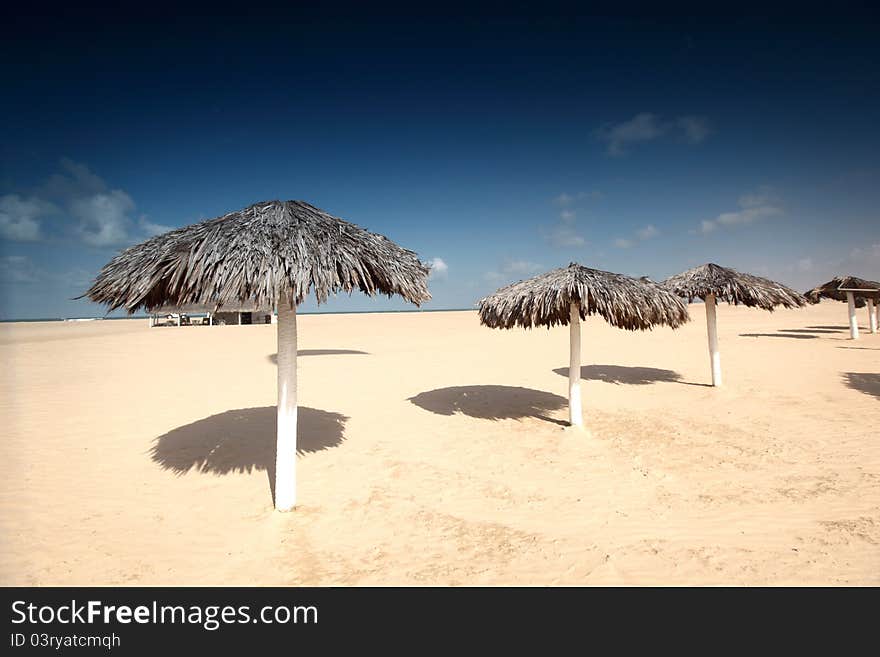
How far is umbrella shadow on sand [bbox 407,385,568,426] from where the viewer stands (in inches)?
345

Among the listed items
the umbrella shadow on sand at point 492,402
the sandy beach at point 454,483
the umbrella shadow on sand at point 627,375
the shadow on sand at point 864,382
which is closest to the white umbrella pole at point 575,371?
the umbrella shadow on sand at point 492,402

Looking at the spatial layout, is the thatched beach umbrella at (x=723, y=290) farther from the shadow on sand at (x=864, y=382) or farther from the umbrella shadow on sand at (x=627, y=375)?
the shadow on sand at (x=864, y=382)

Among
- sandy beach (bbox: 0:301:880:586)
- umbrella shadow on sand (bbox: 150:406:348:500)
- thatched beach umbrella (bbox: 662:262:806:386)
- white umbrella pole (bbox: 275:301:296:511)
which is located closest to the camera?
sandy beach (bbox: 0:301:880:586)

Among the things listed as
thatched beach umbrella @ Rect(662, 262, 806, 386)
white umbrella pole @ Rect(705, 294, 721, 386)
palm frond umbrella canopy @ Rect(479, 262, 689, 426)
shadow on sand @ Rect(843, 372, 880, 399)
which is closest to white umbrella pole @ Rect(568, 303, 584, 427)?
palm frond umbrella canopy @ Rect(479, 262, 689, 426)

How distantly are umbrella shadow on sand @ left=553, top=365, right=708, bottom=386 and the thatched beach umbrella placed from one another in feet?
4.96

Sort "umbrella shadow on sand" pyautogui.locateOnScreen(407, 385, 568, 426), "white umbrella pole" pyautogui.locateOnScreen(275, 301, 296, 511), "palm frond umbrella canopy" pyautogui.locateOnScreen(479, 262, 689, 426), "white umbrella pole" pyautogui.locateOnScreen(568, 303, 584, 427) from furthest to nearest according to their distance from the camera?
"umbrella shadow on sand" pyautogui.locateOnScreen(407, 385, 568, 426) → "white umbrella pole" pyautogui.locateOnScreen(568, 303, 584, 427) → "palm frond umbrella canopy" pyautogui.locateOnScreen(479, 262, 689, 426) → "white umbrella pole" pyautogui.locateOnScreen(275, 301, 296, 511)

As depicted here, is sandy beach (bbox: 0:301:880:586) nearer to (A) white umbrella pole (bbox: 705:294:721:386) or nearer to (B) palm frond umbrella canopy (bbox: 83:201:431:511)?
(A) white umbrella pole (bbox: 705:294:721:386)

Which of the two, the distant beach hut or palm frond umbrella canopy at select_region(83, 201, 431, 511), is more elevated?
the distant beach hut

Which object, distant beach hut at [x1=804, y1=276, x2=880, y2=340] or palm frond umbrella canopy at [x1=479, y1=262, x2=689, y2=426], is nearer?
palm frond umbrella canopy at [x1=479, y1=262, x2=689, y2=426]

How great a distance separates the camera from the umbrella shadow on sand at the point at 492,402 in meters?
8.77

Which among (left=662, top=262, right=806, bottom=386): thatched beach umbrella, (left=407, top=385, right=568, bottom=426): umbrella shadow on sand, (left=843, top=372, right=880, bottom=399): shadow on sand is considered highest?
(left=662, top=262, right=806, bottom=386): thatched beach umbrella

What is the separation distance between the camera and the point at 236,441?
Result: 712cm

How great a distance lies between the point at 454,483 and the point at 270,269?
11.8 feet
